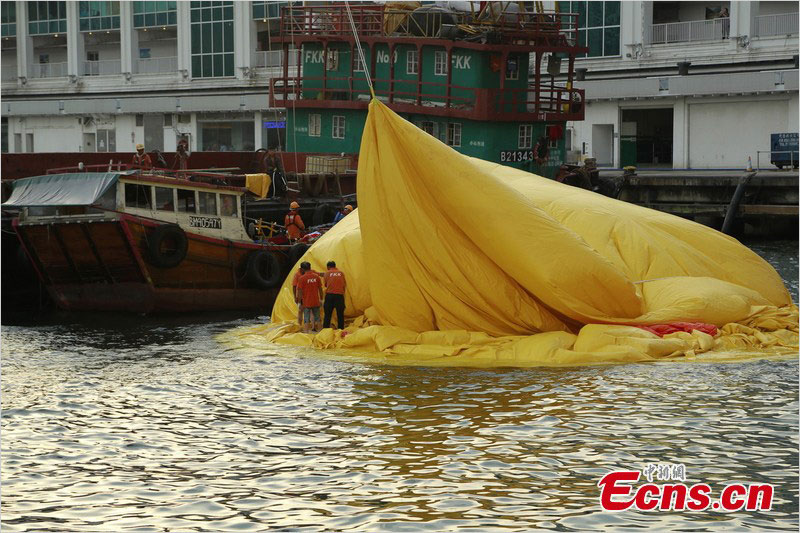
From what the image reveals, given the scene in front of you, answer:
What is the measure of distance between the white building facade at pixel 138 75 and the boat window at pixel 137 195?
30296 millimetres

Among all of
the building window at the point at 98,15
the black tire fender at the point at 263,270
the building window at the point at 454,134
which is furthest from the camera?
the building window at the point at 98,15

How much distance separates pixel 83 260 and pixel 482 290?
355 inches

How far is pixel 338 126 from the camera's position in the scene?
34.1m

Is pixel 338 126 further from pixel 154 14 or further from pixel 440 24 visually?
pixel 154 14

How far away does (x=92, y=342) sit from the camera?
18891mm

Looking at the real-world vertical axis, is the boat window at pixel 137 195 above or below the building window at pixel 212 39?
below

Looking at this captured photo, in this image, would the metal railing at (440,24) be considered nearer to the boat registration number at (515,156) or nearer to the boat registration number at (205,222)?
the boat registration number at (515,156)

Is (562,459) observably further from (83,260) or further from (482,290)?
(83,260)

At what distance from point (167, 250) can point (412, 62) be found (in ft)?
42.6

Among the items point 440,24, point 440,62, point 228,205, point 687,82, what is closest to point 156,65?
point 687,82

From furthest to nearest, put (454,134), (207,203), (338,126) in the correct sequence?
(338,126)
(454,134)
(207,203)

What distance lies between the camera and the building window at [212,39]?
57.1 metres

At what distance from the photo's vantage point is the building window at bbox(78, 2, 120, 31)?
61969 mm

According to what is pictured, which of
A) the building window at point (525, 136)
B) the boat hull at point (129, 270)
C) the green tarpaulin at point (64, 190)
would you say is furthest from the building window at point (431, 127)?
the green tarpaulin at point (64, 190)
